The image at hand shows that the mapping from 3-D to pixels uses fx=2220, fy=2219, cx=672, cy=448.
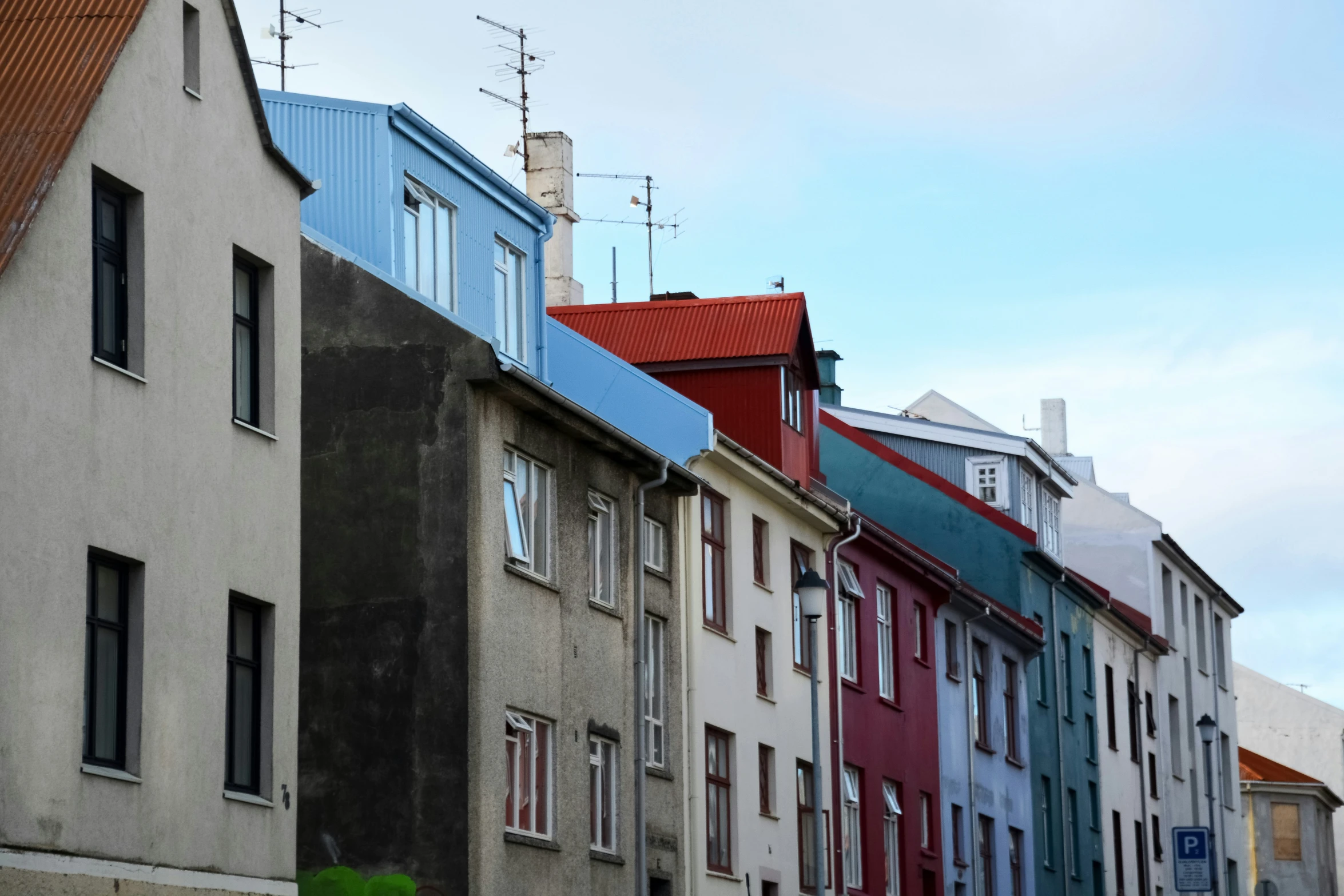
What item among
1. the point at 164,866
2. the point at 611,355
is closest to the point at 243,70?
the point at 164,866

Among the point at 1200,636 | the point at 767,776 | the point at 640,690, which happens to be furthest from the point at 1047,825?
the point at 640,690

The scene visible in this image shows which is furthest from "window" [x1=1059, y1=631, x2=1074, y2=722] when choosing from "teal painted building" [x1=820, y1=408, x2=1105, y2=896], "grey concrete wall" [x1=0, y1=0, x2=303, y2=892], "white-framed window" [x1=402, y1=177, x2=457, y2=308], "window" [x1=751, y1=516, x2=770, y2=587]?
"grey concrete wall" [x1=0, y1=0, x2=303, y2=892]

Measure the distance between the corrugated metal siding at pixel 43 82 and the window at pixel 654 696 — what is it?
42.2 feet

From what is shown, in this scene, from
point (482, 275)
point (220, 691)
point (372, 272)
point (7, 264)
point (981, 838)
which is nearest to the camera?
point (7, 264)

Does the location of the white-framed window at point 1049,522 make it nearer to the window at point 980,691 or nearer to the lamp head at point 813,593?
the window at point 980,691

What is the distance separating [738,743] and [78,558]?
16.0 m

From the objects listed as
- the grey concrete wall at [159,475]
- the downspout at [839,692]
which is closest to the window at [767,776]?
the downspout at [839,692]

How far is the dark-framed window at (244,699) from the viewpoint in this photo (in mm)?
19359

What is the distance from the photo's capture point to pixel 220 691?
18.8 m

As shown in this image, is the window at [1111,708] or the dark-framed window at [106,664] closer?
the dark-framed window at [106,664]

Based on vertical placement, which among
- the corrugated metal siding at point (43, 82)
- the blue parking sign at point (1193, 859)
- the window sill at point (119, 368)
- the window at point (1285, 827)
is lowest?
the blue parking sign at point (1193, 859)

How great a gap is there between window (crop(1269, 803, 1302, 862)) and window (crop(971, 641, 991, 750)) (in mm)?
33912

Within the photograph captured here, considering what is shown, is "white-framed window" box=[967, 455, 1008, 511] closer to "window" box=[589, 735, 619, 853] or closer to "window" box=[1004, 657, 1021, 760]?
"window" box=[1004, 657, 1021, 760]

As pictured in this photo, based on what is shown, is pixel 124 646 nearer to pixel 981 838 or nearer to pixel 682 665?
pixel 682 665
